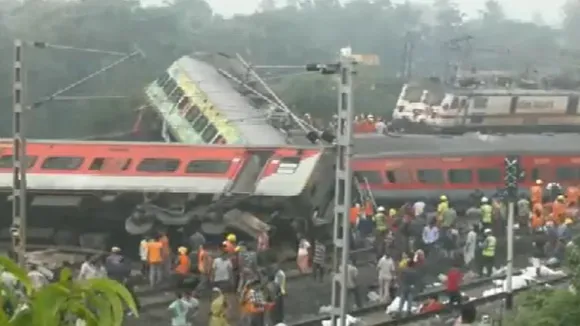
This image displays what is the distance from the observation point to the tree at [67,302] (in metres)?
3.55

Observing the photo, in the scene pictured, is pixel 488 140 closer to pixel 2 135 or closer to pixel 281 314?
pixel 281 314

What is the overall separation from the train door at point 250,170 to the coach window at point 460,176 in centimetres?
648

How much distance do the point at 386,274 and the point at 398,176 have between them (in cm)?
873

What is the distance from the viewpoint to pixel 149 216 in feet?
66.4

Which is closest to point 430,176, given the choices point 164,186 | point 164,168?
point 164,168

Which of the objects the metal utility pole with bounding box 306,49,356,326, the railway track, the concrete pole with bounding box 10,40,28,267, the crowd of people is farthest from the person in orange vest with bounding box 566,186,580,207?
the concrete pole with bounding box 10,40,28,267

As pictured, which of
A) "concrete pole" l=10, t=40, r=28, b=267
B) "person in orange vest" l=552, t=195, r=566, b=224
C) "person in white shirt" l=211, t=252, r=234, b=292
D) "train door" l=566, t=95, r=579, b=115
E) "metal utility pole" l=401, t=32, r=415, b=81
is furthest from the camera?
"metal utility pole" l=401, t=32, r=415, b=81

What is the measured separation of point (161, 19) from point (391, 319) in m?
41.4

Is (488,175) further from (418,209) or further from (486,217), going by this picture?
(486,217)

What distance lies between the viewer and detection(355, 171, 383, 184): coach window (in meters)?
24.7

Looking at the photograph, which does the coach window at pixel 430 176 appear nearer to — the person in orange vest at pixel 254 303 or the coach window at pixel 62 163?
the coach window at pixel 62 163

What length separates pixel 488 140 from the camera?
27.7 metres

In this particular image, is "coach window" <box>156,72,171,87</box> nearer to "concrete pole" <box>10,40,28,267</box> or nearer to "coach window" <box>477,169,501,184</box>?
"coach window" <box>477,169,501,184</box>

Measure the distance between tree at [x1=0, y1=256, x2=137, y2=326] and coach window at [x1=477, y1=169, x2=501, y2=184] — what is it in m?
23.2
